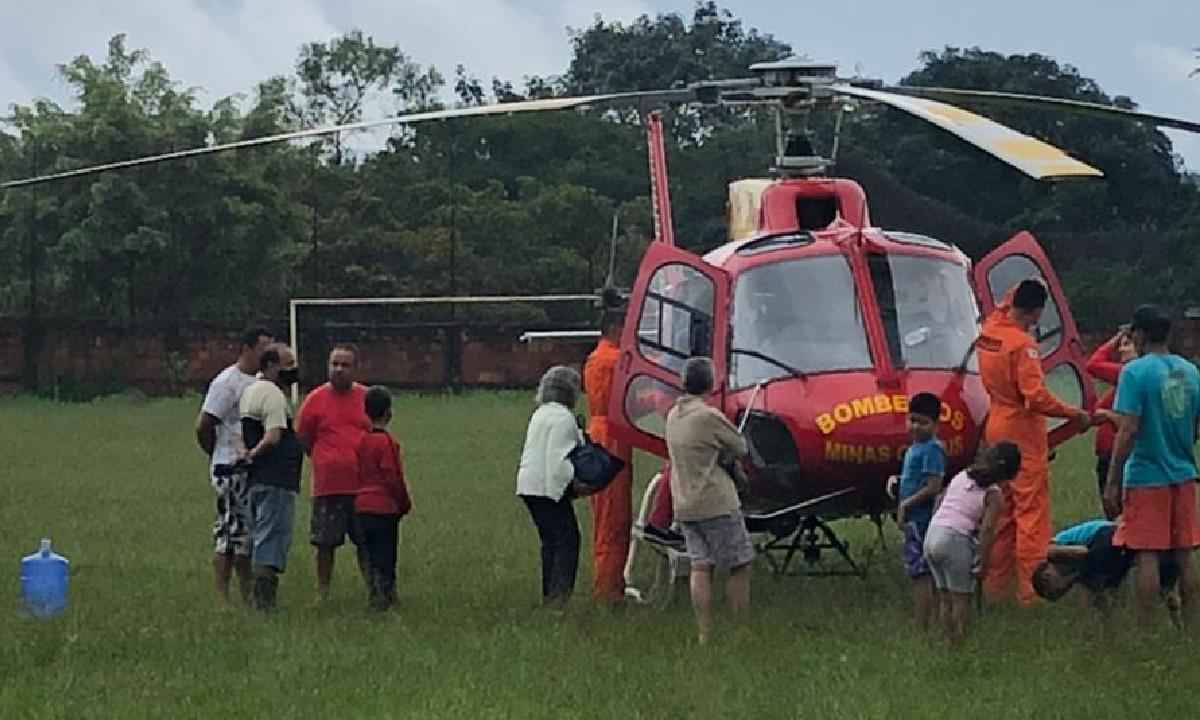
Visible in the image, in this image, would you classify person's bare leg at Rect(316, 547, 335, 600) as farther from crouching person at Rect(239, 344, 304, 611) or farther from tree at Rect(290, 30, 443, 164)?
tree at Rect(290, 30, 443, 164)

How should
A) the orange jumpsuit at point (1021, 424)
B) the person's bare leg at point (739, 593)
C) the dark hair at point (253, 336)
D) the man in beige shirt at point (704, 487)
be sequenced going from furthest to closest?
the dark hair at point (253, 336) < the orange jumpsuit at point (1021, 424) < the person's bare leg at point (739, 593) < the man in beige shirt at point (704, 487)

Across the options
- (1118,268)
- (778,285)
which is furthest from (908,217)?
(778,285)

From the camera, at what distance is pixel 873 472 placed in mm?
12117

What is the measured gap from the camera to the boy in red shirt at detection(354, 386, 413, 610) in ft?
41.5

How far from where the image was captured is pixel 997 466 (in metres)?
10.6

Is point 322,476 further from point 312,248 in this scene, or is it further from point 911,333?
point 312,248

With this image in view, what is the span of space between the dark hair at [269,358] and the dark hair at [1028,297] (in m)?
4.08

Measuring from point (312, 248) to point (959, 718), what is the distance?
4111cm

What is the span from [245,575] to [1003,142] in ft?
16.4

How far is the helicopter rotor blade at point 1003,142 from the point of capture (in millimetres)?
10219

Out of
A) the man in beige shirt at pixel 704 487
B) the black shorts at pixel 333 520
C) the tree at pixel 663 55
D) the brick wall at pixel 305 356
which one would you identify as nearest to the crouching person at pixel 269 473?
the black shorts at pixel 333 520

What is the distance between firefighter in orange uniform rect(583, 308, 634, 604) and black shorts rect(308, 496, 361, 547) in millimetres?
1446

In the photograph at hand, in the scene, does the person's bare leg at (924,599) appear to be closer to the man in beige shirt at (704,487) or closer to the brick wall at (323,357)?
the man in beige shirt at (704,487)

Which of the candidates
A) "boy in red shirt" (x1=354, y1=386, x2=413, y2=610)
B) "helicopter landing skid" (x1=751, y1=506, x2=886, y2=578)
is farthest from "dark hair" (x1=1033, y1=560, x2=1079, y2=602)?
"boy in red shirt" (x1=354, y1=386, x2=413, y2=610)
